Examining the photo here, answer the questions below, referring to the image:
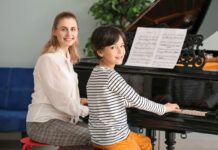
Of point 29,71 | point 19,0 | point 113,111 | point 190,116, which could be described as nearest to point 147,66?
point 190,116

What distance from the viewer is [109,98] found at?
1.86 meters

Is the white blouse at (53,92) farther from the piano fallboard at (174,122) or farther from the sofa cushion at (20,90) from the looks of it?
the sofa cushion at (20,90)

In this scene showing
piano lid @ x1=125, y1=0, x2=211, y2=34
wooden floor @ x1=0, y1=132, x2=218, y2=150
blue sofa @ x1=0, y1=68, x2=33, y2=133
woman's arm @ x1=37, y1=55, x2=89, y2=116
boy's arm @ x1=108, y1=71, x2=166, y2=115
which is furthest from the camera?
blue sofa @ x1=0, y1=68, x2=33, y2=133

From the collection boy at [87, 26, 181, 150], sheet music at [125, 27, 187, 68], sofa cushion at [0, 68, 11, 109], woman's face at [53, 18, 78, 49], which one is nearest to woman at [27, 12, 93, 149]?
woman's face at [53, 18, 78, 49]

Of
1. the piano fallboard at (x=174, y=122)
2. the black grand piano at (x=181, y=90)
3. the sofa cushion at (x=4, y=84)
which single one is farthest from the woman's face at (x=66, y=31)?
the sofa cushion at (x=4, y=84)

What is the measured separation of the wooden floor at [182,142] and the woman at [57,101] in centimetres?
184

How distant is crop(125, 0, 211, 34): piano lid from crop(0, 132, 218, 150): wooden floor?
1.64 meters

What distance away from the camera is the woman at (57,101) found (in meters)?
2.22

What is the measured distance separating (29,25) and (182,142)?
8.26ft

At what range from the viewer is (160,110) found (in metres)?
1.94

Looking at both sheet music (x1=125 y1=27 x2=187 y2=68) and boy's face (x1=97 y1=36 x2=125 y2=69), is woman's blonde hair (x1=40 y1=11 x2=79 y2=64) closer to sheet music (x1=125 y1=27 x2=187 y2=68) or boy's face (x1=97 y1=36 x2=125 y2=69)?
sheet music (x1=125 y1=27 x2=187 y2=68)

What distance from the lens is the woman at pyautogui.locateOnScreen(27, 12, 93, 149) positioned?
7.28 ft

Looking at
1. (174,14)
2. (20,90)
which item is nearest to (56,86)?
(174,14)

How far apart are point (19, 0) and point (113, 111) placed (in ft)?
11.1
